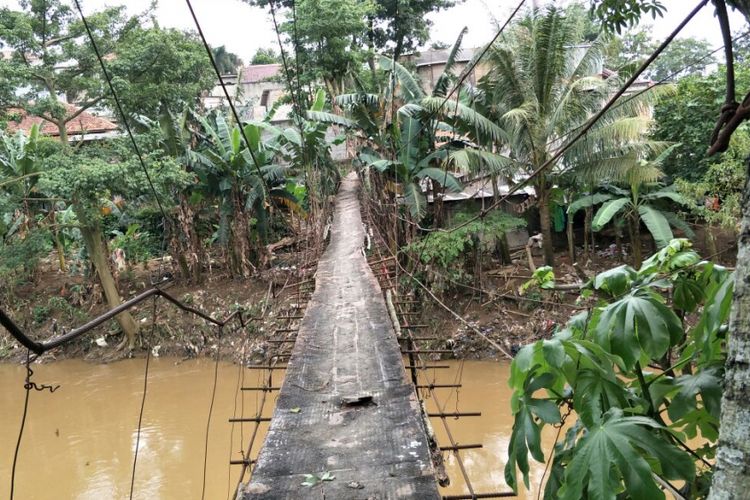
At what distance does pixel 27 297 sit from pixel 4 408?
2626mm

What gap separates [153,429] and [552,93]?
19.3 ft

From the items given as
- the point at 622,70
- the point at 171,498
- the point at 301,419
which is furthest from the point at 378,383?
the point at 622,70

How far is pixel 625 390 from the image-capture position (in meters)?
1.04

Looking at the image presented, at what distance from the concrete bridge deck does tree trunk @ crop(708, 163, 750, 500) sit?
2.32ft

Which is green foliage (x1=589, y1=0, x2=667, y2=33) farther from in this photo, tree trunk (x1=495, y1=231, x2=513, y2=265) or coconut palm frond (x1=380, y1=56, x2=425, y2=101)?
tree trunk (x1=495, y1=231, x2=513, y2=265)

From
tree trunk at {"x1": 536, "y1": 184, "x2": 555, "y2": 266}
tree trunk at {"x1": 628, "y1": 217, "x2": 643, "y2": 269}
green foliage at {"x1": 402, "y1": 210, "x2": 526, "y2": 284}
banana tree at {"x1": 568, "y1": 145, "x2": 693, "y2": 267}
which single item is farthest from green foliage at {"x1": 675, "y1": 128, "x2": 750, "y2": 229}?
green foliage at {"x1": 402, "y1": 210, "x2": 526, "y2": 284}

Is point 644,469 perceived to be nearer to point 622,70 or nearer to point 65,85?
point 622,70

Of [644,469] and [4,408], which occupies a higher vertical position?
[644,469]

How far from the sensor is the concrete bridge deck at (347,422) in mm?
1339

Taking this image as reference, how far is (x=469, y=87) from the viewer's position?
24.8ft

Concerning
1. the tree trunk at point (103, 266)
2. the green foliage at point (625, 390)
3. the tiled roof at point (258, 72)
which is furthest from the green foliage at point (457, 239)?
the tiled roof at point (258, 72)

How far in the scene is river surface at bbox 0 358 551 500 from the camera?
491 centimetres

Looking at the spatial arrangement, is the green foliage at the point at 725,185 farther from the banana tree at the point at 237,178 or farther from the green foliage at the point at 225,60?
the green foliage at the point at 225,60

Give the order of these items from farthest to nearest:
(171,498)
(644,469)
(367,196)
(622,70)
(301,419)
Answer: (367,196) → (622,70) → (171,498) → (301,419) → (644,469)
